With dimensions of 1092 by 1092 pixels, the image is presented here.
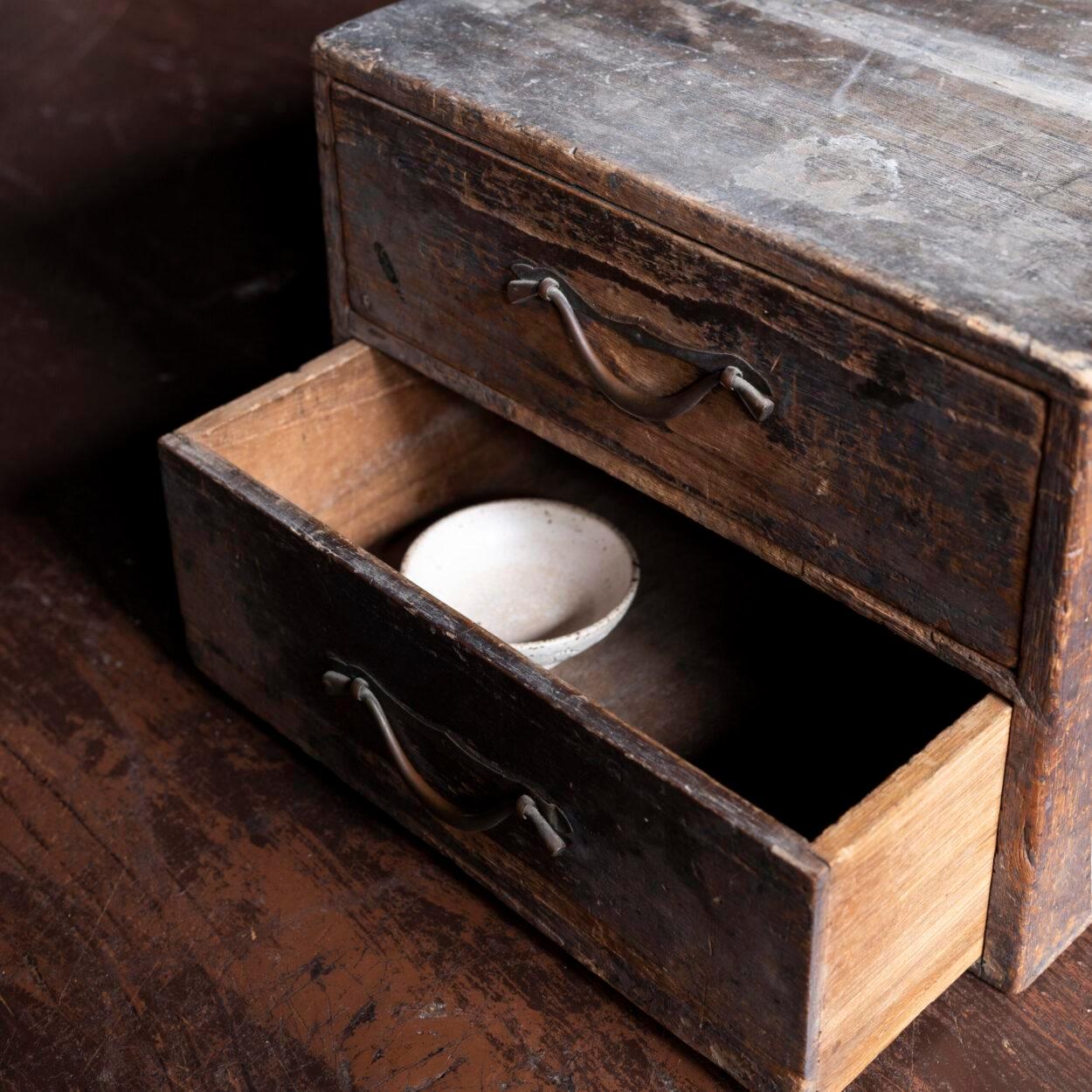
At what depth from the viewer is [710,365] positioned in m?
0.87

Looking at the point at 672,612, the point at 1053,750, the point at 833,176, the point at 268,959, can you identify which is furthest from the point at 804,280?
the point at 268,959

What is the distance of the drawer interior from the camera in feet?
3.39

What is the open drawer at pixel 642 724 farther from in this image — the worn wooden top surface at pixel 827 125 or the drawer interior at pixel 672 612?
the worn wooden top surface at pixel 827 125

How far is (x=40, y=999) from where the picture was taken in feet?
3.09

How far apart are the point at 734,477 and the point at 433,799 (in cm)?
23

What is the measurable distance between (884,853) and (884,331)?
23cm

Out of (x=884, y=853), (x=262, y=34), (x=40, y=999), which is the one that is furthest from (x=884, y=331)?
(x=262, y=34)

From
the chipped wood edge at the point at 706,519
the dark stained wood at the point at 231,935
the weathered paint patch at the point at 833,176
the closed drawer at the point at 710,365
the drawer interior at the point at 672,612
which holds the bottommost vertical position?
the dark stained wood at the point at 231,935

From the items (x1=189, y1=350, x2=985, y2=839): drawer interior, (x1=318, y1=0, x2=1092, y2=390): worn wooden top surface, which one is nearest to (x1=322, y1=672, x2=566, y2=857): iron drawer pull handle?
(x1=189, y1=350, x2=985, y2=839): drawer interior

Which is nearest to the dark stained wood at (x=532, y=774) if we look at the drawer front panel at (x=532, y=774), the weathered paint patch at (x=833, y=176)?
the drawer front panel at (x=532, y=774)

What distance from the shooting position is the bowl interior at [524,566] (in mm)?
1130

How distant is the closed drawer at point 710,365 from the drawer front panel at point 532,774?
0.14 meters

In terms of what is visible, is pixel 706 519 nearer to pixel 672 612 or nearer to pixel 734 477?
pixel 734 477

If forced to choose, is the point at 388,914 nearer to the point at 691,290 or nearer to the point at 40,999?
the point at 40,999
